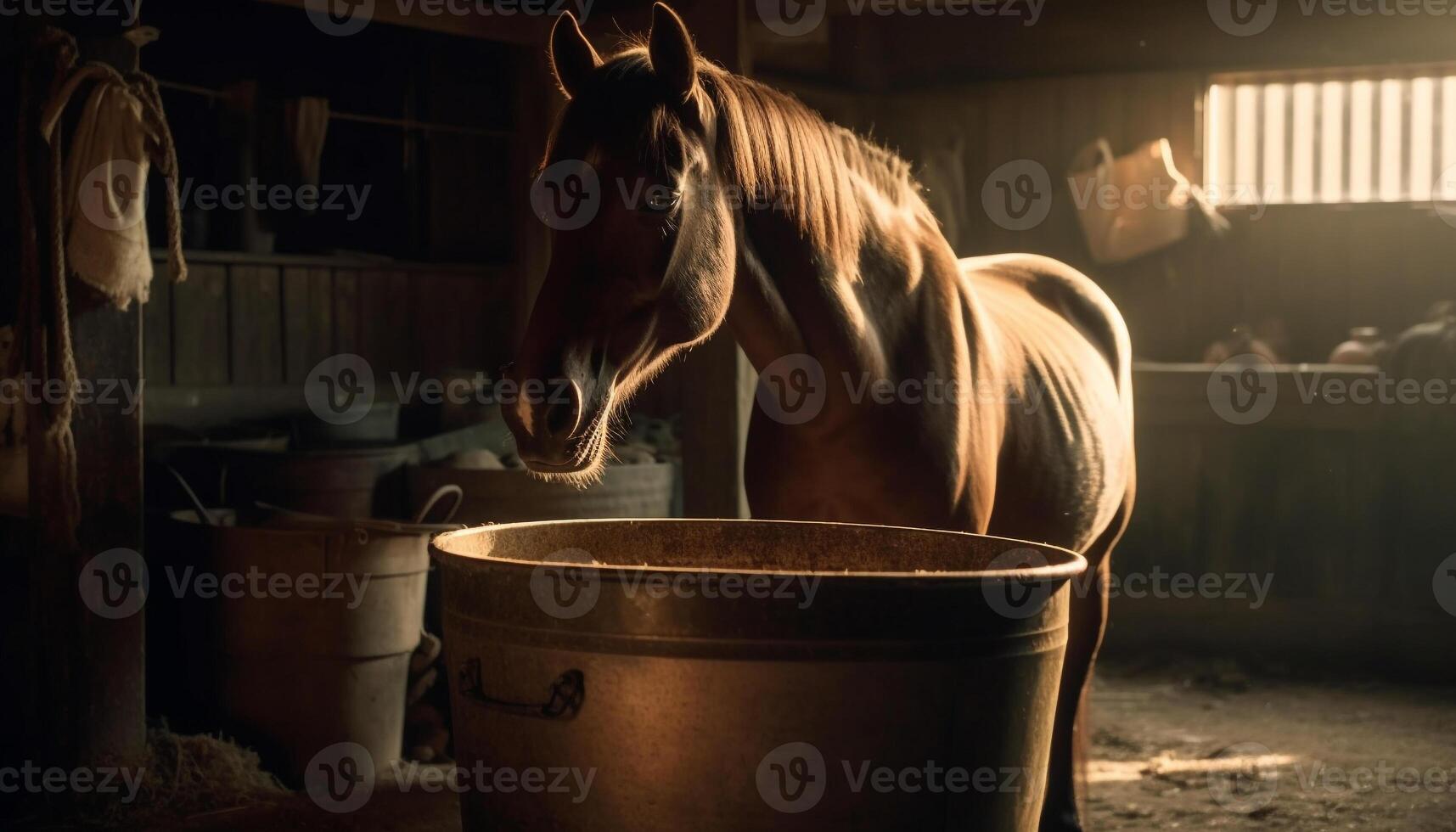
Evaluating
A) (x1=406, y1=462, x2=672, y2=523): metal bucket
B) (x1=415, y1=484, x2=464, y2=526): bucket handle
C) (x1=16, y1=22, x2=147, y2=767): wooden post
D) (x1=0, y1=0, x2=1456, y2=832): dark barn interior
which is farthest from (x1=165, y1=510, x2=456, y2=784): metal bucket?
(x1=406, y1=462, x2=672, y2=523): metal bucket

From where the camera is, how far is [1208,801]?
4.23 m

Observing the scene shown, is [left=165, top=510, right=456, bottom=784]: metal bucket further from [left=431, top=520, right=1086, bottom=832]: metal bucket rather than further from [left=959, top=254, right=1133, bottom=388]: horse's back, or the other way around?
[left=431, top=520, right=1086, bottom=832]: metal bucket

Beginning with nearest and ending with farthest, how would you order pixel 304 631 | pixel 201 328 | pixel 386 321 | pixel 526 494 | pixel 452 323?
1. pixel 304 631
2. pixel 526 494
3. pixel 201 328
4. pixel 386 321
5. pixel 452 323

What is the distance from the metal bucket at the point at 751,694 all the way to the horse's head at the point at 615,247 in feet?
1.39

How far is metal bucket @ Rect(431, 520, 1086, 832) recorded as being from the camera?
1.50m

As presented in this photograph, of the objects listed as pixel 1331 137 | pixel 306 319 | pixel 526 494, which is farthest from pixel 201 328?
pixel 1331 137

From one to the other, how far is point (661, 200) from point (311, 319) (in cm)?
514

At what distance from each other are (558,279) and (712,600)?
76 centimetres

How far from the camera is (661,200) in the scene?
7.10 ft

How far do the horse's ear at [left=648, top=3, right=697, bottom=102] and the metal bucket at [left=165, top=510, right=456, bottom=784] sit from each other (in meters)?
2.40

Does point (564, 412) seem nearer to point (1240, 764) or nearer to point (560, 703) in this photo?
point (560, 703)

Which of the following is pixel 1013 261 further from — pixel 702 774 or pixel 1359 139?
pixel 1359 139

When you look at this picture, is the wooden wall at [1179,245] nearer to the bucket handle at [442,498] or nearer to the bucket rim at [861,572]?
the bucket handle at [442,498]

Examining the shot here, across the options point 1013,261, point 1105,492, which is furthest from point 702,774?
point 1013,261
